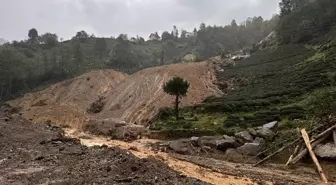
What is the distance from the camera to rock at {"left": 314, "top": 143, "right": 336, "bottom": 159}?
72.6 ft

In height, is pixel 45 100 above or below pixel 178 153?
above

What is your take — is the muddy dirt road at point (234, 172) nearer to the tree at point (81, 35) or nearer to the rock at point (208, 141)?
the rock at point (208, 141)

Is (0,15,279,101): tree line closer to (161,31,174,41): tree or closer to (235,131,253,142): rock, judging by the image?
(161,31,174,41): tree

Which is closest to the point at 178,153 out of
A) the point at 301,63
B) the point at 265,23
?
the point at 301,63

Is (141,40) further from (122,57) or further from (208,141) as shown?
(208,141)

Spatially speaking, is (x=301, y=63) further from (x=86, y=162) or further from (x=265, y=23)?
(x=265, y=23)

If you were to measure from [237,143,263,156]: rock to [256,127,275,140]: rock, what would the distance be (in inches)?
78.5

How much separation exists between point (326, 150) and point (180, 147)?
9.43m

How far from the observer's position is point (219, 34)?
403 ft

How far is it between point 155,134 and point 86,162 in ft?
52.2

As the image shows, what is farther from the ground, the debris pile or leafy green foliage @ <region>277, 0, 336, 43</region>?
leafy green foliage @ <region>277, 0, 336, 43</region>

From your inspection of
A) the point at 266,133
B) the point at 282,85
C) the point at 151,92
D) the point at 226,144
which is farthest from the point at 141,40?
the point at 226,144

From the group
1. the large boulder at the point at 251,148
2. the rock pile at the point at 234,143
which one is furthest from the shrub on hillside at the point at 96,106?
the large boulder at the point at 251,148

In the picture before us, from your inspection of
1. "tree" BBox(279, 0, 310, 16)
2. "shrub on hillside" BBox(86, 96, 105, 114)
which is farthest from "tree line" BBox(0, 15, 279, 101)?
"shrub on hillside" BBox(86, 96, 105, 114)
